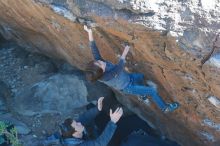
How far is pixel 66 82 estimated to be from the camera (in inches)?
294

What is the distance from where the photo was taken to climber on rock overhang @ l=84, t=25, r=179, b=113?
4973 millimetres

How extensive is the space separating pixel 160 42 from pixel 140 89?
776 millimetres

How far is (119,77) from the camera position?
522 cm

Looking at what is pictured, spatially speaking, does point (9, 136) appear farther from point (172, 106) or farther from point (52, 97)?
point (172, 106)

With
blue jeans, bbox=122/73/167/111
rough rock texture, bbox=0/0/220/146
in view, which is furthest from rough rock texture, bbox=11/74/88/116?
blue jeans, bbox=122/73/167/111

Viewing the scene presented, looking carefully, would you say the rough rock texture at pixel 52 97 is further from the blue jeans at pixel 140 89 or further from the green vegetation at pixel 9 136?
the blue jeans at pixel 140 89

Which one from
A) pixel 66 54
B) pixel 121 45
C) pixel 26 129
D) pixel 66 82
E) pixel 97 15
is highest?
pixel 97 15

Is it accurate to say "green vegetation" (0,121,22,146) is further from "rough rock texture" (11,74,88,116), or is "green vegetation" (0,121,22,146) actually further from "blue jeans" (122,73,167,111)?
"blue jeans" (122,73,167,111)

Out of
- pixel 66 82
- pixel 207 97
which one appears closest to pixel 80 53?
pixel 66 82

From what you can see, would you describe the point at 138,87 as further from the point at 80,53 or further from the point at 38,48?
the point at 38,48

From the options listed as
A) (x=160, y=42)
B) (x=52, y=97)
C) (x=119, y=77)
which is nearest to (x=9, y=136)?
(x=52, y=97)

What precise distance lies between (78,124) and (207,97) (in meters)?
1.64

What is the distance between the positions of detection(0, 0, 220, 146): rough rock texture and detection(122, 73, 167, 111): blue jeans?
130 mm

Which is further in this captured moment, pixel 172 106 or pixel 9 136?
pixel 9 136
